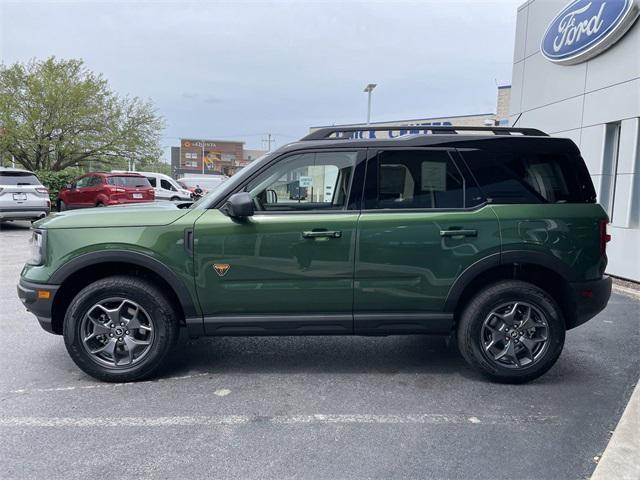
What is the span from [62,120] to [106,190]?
23.9 ft

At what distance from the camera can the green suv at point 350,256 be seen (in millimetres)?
3713

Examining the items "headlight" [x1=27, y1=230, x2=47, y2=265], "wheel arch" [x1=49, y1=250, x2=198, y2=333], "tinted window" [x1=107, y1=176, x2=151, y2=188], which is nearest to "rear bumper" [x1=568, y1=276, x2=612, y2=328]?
"wheel arch" [x1=49, y1=250, x2=198, y2=333]

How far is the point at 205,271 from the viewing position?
12.2 ft

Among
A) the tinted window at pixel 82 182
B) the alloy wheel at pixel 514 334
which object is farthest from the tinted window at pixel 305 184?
the tinted window at pixel 82 182

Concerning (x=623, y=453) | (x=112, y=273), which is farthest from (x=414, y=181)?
(x=112, y=273)

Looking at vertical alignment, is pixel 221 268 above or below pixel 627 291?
above

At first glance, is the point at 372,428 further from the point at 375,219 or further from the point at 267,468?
the point at 375,219

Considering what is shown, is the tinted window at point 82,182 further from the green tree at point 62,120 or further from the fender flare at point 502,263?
the fender flare at point 502,263

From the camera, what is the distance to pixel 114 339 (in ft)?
12.4

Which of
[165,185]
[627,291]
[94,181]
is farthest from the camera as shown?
[165,185]

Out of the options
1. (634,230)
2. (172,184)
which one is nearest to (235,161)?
(172,184)

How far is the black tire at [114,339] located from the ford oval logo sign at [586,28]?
8754mm

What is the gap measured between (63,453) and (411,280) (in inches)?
103

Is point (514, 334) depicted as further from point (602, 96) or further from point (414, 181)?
point (602, 96)
